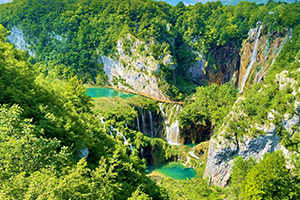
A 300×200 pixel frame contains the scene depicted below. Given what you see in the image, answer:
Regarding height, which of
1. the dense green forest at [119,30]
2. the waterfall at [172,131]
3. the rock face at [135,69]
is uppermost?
the dense green forest at [119,30]

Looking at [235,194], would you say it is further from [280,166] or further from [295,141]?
[295,141]

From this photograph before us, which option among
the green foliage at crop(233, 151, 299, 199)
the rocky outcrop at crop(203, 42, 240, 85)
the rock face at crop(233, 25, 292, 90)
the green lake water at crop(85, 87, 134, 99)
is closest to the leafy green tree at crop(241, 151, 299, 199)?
the green foliage at crop(233, 151, 299, 199)

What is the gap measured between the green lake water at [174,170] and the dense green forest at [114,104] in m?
1.45

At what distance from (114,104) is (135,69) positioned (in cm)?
2148

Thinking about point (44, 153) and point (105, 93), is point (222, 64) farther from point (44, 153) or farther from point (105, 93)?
point (44, 153)

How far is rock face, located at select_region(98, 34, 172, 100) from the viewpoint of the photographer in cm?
5444

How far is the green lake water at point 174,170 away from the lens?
30.6 m

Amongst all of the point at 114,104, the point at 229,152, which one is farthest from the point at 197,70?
the point at 229,152

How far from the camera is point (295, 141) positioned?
2272cm

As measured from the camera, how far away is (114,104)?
37875 mm

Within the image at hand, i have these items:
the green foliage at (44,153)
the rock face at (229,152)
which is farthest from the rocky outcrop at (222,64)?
the green foliage at (44,153)

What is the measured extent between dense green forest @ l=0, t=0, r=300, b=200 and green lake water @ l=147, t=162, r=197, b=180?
56.9 inches

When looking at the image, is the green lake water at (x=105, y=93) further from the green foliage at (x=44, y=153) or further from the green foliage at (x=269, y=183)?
the green foliage at (x=269, y=183)

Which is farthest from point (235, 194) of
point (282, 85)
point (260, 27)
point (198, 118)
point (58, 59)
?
point (58, 59)
